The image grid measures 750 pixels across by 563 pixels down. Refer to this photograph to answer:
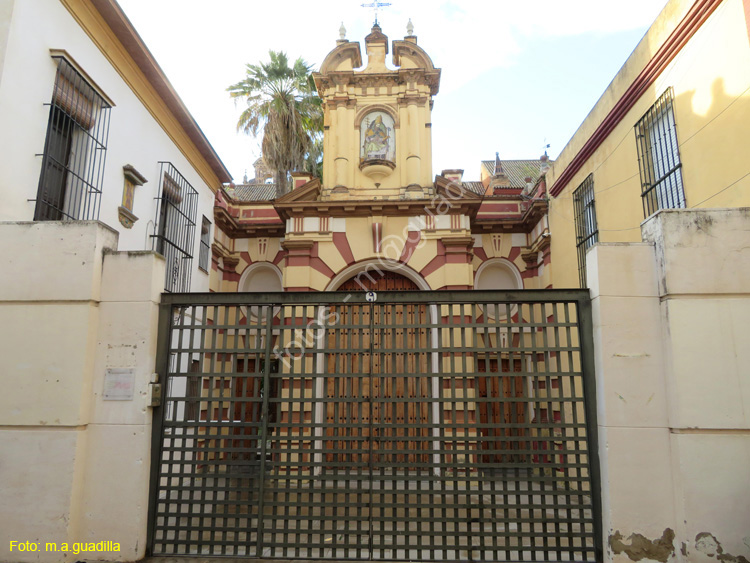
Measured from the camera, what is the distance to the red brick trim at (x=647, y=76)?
21.4 ft

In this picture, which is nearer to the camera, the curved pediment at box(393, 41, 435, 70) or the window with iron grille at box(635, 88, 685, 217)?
the window with iron grille at box(635, 88, 685, 217)

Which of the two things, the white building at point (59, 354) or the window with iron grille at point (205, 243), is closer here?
the white building at point (59, 354)

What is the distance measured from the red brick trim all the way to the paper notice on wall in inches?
303

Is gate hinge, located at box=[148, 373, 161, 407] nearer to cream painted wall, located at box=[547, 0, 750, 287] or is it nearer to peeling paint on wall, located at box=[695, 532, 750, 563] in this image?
peeling paint on wall, located at box=[695, 532, 750, 563]

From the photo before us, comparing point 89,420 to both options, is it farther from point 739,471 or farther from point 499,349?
point 739,471

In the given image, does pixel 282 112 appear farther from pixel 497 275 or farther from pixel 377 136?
pixel 497 275

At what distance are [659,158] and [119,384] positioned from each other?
7.84 m

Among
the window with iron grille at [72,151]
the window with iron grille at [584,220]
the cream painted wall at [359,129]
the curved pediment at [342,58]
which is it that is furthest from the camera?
the curved pediment at [342,58]

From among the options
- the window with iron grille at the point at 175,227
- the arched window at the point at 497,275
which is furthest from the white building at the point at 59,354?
the arched window at the point at 497,275

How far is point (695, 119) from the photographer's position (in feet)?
21.9

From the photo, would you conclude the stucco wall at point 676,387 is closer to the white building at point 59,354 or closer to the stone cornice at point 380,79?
the white building at point 59,354

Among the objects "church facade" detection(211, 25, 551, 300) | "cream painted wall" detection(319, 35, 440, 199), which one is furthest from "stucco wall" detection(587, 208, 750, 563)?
"cream painted wall" detection(319, 35, 440, 199)

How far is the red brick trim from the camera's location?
6516 mm

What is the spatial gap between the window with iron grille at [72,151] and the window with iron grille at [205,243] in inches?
168
